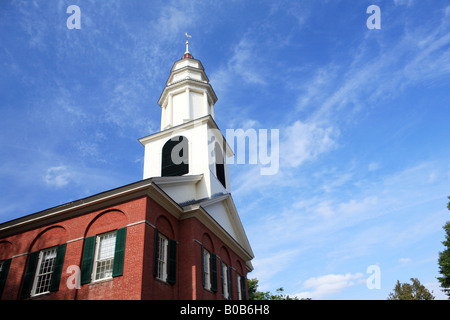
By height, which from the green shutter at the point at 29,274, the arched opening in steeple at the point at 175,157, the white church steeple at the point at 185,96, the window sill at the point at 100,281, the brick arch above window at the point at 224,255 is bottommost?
the window sill at the point at 100,281

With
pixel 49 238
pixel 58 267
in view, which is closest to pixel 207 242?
pixel 58 267

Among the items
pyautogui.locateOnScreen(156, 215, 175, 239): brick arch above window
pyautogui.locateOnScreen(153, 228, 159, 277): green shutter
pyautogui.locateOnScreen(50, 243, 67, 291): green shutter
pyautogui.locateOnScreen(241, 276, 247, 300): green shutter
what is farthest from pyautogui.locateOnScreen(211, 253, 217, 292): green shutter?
pyautogui.locateOnScreen(50, 243, 67, 291): green shutter

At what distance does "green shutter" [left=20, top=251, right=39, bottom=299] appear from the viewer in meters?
15.9

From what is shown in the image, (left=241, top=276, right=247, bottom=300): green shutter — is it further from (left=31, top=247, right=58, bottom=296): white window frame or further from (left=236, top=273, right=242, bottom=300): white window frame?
(left=31, top=247, right=58, bottom=296): white window frame

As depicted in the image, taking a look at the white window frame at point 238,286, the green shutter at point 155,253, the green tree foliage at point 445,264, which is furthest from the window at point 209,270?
the green tree foliage at point 445,264

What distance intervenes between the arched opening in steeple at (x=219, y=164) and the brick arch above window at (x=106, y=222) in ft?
28.3

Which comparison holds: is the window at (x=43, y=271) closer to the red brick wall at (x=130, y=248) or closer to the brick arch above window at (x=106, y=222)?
the red brick wall at (x=130, y=248)

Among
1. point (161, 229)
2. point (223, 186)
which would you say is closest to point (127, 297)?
point (161, 229)

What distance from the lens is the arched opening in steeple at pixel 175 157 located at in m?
22.0

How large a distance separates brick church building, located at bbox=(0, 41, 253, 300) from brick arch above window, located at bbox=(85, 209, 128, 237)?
0.05 metres

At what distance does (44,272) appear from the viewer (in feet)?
53.4

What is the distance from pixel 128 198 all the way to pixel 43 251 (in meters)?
5.15

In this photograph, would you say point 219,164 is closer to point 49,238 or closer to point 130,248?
point 130,248
